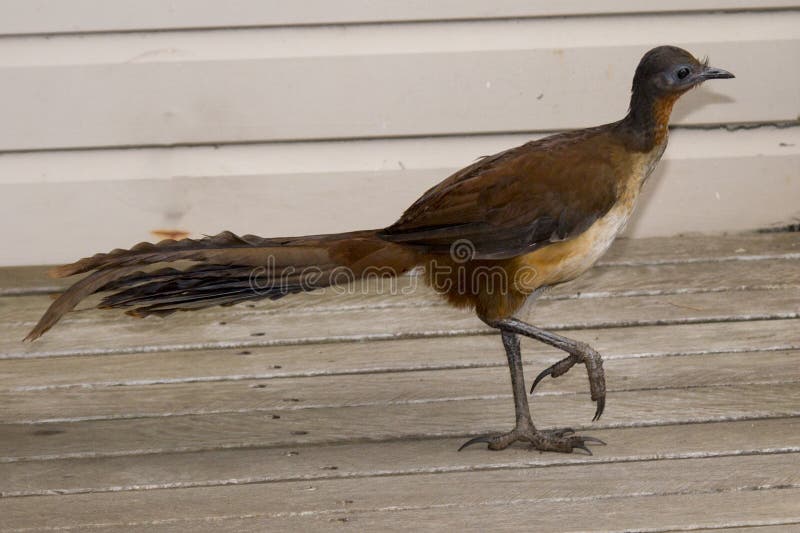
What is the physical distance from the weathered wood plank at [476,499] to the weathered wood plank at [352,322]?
0.97 meters

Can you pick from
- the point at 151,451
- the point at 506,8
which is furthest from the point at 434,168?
the point at 151,451

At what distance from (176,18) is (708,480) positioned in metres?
2.53

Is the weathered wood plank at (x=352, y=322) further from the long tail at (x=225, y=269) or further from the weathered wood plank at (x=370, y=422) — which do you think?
the long tail at (x=225, y=269)

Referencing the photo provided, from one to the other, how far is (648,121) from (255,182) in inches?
74.3

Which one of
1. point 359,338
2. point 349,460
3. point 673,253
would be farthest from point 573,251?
point 673,253

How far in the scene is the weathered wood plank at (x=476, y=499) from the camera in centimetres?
262

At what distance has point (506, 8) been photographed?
14.3 feet

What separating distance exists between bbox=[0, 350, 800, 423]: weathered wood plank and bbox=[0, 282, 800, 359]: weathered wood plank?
0.95 feet

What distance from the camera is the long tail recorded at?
9.33ft

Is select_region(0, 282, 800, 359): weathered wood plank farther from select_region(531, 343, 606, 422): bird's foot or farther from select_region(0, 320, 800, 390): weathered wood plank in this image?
select_region(531, 343, 606, 422): bird's foot

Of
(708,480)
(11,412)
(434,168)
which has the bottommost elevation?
(708,480)

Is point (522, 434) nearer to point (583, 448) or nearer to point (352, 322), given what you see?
point (583, 448)

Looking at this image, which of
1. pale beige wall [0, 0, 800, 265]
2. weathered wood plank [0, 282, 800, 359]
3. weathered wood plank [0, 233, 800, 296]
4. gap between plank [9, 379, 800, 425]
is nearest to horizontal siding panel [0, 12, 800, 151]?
pale beige wall [0, 0, 800, 265]

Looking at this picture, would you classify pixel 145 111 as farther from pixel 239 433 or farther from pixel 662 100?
pixel 662 100
